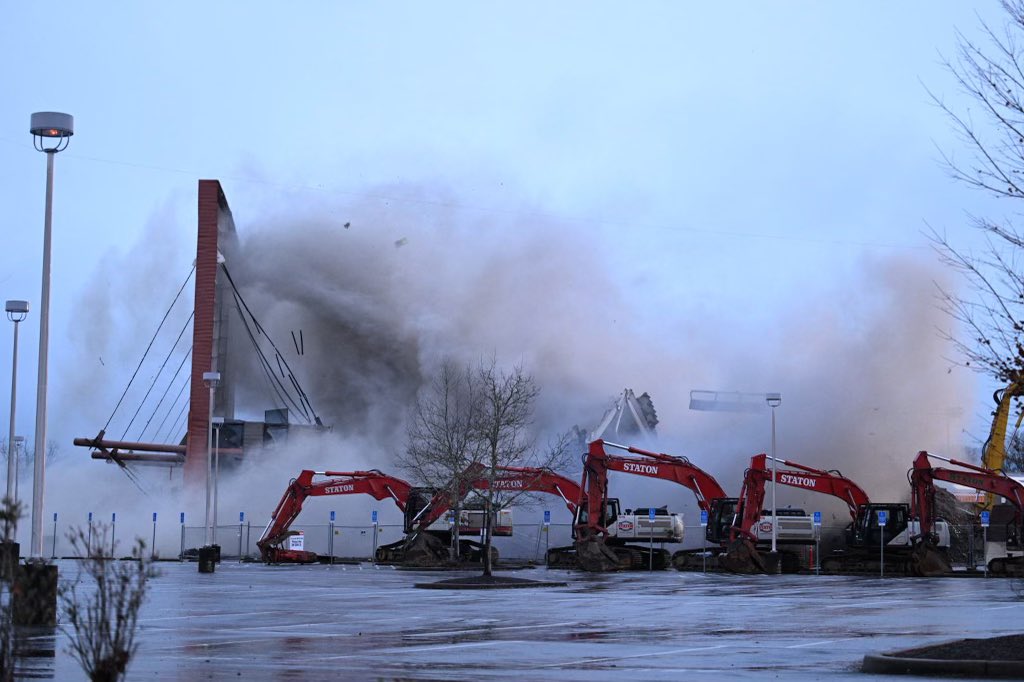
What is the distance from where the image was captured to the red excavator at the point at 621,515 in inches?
2100

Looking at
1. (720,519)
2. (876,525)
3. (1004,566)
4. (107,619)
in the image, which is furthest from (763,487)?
(107,619)

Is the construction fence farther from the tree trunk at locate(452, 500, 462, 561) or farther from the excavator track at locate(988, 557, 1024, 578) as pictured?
the excavator track at locate(988, 557, 1024, 578)

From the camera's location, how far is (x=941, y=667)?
1532cm

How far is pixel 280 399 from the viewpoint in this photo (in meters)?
90.1

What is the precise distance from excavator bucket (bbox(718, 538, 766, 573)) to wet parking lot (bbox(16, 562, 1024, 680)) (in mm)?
10014

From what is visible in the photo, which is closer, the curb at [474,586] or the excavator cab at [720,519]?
the curb at [474,586]

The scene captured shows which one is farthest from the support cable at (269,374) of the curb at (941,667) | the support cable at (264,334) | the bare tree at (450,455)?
the curb at (941,667)

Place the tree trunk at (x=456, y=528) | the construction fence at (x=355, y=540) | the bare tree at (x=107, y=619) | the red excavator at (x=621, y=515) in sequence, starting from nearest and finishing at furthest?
the bare tree at (x=107, y=619) < the tree trunk at (x=456, y=528) < the red excavator at (x=621, y=515) < the construction fence at (x=355, y=540)

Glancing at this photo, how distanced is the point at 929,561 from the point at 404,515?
67.6 feet

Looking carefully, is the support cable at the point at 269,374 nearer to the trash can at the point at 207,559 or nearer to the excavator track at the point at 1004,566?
the trash can at the point at 207,559

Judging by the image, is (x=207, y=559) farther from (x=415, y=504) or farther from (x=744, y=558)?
(x=744, y=558)

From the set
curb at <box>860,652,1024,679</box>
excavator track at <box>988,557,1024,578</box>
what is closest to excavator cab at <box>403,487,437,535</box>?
excavator track at <box>988,557,1024,578</box>

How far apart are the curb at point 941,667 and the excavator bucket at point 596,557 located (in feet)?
118

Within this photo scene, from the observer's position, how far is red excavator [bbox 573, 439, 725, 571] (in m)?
53.3
